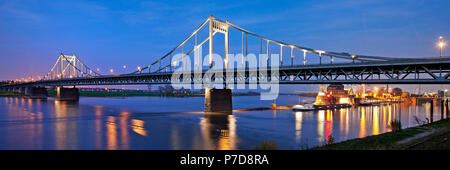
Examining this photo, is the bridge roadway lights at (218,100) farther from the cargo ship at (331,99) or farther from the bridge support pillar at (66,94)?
the bridge support pillar at (66,94)

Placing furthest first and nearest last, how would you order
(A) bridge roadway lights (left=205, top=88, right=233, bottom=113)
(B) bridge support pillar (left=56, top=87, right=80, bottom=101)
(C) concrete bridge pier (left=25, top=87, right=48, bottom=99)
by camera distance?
(C) concrete bridge pier (left=25, top=87, right=48, bottom=99) → (B) bridge support pillar (left=56, top=87, right=80, bottom=101) → (A) bridge roadway lights (left=205, top=88, right=233, bottom=113)

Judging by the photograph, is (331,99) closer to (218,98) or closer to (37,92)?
(218,98)

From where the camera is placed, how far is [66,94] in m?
108

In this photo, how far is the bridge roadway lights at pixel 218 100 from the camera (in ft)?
179

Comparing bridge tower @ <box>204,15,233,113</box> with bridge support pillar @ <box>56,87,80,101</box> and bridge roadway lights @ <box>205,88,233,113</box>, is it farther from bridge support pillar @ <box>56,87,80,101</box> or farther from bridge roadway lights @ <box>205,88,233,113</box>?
Result: bridge support pillar @ <box>56,87,80,101</box>

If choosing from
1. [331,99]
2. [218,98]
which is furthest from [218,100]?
[331,99]

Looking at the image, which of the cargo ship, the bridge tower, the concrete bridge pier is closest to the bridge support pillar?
the concrete bridge pier

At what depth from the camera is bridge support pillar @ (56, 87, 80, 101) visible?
106062 mm

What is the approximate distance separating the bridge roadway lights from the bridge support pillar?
7252cm
